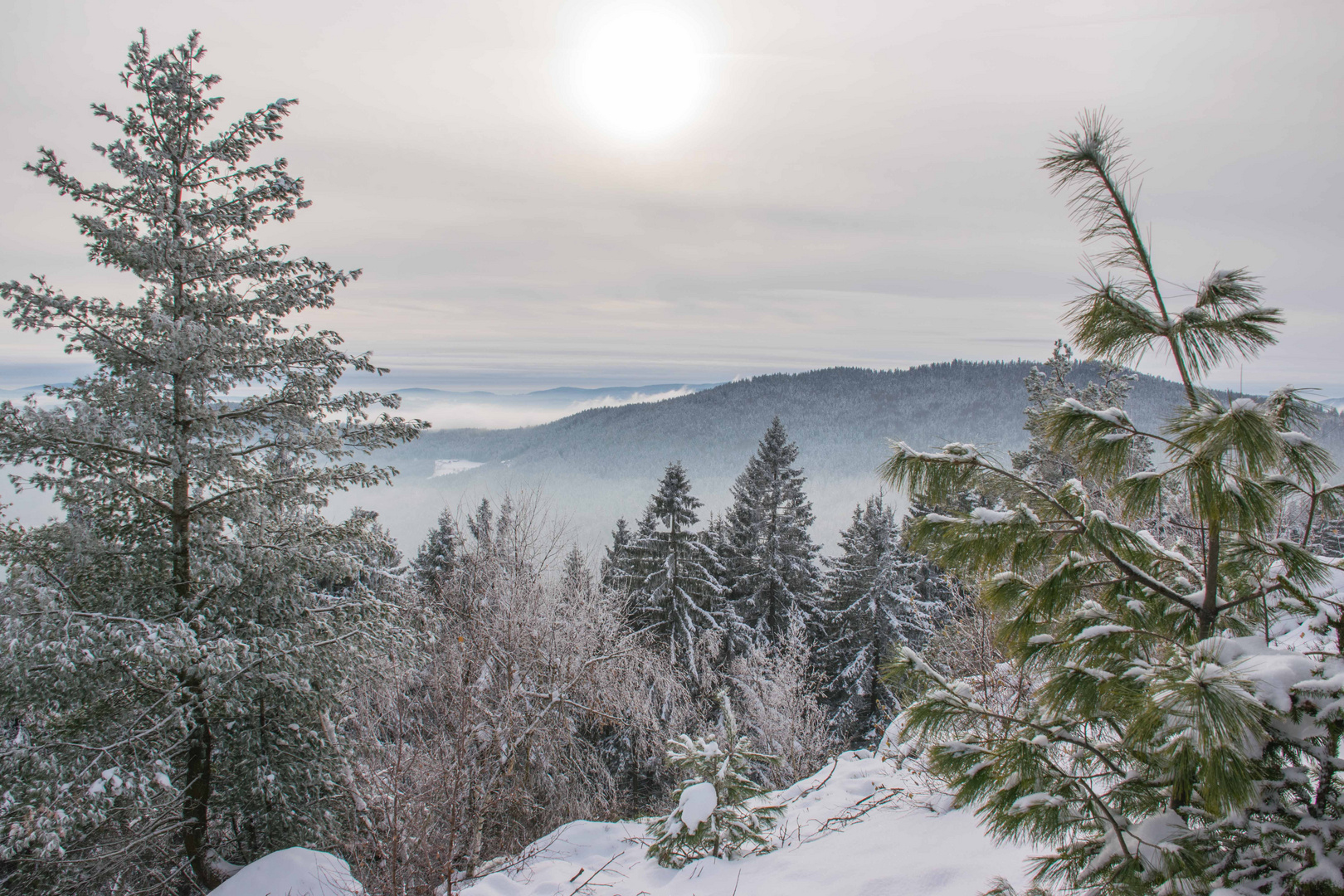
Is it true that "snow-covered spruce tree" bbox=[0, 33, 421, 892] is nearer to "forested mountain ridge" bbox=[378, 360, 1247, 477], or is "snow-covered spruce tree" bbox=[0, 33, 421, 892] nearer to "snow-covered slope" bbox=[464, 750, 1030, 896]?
"snow-covered slope" bbox=[464, 750, 1030, 896]

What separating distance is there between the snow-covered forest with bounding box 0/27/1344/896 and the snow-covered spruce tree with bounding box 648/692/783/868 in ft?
0.13

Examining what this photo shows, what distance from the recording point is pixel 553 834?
310 inches

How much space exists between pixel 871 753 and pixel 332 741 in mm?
8558

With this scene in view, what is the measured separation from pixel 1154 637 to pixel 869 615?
2060cm

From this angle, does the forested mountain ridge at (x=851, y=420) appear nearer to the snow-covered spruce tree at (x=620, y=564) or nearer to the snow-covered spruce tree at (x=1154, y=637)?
the snow-covered spruce tree at (x=620, y=564)

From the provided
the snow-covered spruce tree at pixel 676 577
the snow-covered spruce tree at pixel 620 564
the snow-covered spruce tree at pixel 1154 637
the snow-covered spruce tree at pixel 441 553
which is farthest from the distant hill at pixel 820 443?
the snow-covered spruce tree at pixel 1154 637

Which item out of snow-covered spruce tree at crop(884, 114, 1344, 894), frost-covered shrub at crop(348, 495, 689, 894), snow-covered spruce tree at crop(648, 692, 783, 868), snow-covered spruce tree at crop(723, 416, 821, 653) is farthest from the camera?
snow-covered spruce tree at crop(723, 416, 821, 653)

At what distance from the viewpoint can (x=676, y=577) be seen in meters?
20.3

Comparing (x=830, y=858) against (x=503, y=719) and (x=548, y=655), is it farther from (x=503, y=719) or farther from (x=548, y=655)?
(x=548, y=655)

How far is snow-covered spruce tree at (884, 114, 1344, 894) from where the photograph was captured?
186 centimetres

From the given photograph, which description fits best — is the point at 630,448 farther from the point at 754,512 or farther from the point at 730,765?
the point at 730,765

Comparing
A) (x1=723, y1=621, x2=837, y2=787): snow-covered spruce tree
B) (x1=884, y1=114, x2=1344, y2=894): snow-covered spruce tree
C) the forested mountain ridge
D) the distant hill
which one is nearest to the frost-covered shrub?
(x1=723, y1=621, x2=837, y2=787): snow-covered spruce tree

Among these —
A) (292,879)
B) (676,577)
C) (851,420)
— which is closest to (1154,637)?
(292,879)

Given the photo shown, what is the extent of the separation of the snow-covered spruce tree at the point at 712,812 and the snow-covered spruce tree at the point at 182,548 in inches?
180
